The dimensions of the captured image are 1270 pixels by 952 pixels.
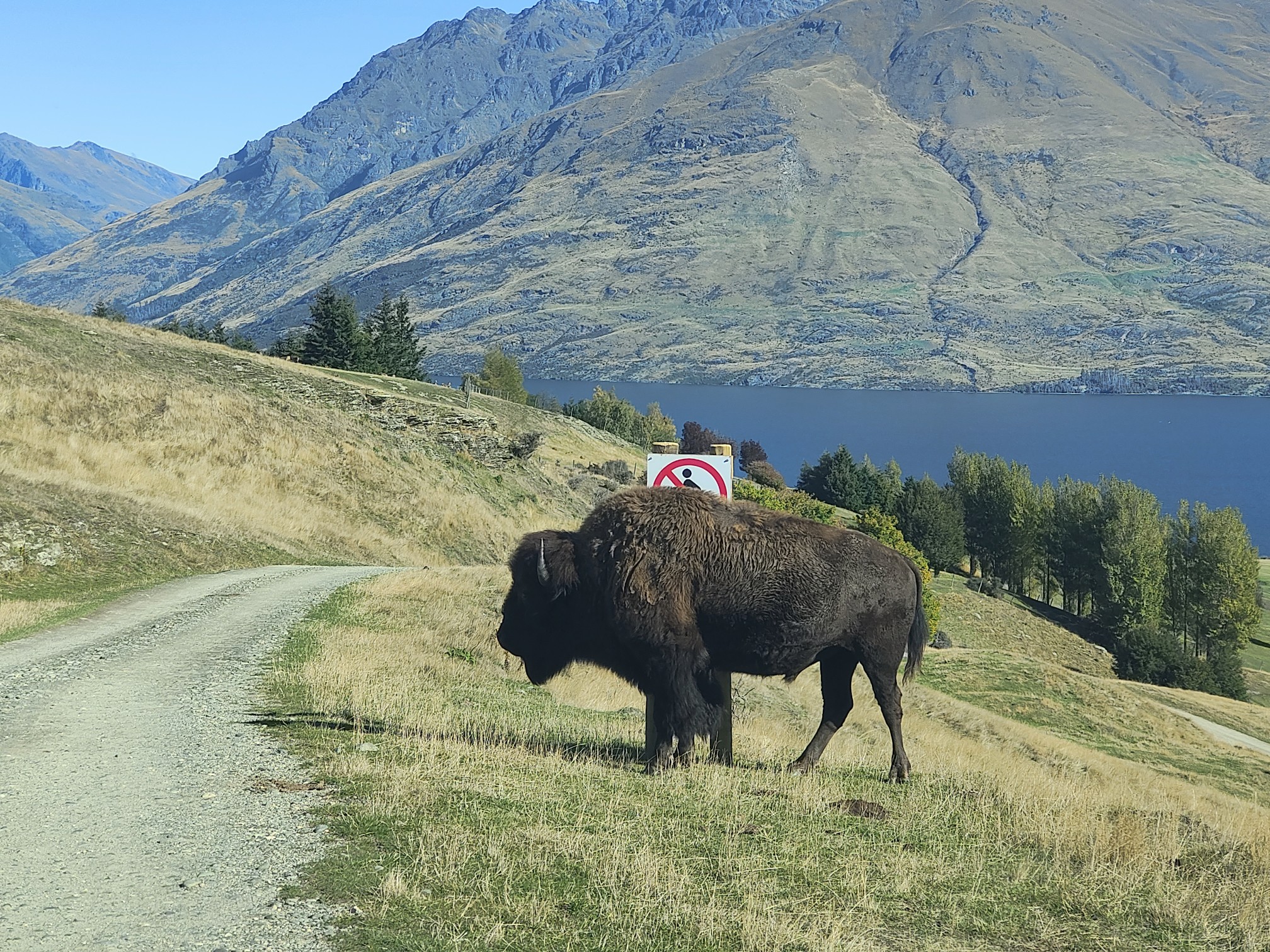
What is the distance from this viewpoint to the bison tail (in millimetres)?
13477

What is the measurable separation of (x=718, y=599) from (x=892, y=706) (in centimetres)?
247

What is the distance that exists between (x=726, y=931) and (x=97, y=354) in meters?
53.3

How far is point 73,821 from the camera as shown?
362 inches

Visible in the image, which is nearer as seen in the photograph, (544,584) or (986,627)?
(544,584)

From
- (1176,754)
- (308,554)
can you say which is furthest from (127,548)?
(1176,754)

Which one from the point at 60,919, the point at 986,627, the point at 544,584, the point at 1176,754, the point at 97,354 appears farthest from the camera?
the point at 986,627

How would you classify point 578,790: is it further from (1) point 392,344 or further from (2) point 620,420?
(2) point 620,420

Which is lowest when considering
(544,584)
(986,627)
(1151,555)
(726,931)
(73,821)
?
(986,627)

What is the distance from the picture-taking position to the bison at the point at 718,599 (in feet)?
41.3

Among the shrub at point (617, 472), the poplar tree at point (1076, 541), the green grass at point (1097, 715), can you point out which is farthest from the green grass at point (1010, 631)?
the shrub at point (617, 472)

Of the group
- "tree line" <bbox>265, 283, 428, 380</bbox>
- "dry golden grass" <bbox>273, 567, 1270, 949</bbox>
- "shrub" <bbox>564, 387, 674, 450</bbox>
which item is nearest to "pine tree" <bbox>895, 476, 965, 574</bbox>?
"shrub" <bbox>564, 387, 674, 450</bbox>

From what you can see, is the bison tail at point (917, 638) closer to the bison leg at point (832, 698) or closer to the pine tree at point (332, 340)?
the bison leg at point (832, 698)

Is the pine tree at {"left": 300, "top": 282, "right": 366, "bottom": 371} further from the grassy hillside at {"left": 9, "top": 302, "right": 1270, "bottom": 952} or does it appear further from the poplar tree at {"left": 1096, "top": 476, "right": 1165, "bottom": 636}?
the poplar tree at {"left": 1096, "top": 476, "right": 1165, "bottom": 636}

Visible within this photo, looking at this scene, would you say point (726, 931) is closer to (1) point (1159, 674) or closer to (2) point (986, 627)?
(1) point (1159, 674)
